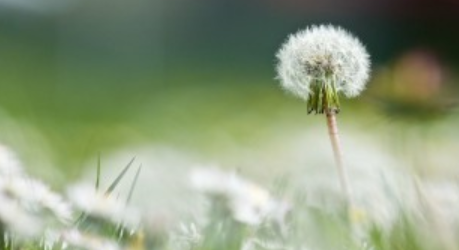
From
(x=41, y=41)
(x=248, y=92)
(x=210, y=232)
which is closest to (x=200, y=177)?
(x=210, y=232)

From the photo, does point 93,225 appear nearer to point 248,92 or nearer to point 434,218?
point 434,218

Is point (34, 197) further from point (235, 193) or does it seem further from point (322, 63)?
point (322, 63)

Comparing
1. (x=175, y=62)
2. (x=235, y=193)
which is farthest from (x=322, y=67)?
(x=175, y=62)

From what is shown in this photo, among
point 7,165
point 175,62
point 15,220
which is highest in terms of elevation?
point 175,62

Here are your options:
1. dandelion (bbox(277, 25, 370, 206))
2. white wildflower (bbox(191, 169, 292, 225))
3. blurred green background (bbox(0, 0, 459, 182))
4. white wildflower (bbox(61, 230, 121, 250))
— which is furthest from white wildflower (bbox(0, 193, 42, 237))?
blurred green background (bbox(0, 0, 459, 182))

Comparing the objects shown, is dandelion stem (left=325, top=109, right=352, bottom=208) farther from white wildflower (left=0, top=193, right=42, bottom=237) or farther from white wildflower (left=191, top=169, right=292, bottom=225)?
white wildflower (left=0, top=193, right=42, bottom=237)

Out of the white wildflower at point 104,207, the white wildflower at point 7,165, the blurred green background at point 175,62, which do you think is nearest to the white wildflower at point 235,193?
the white wildflower at point 104,207

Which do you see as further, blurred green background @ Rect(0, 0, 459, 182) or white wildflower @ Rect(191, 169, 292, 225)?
blurred green background @ Rect(0, 0, 459, 182)
